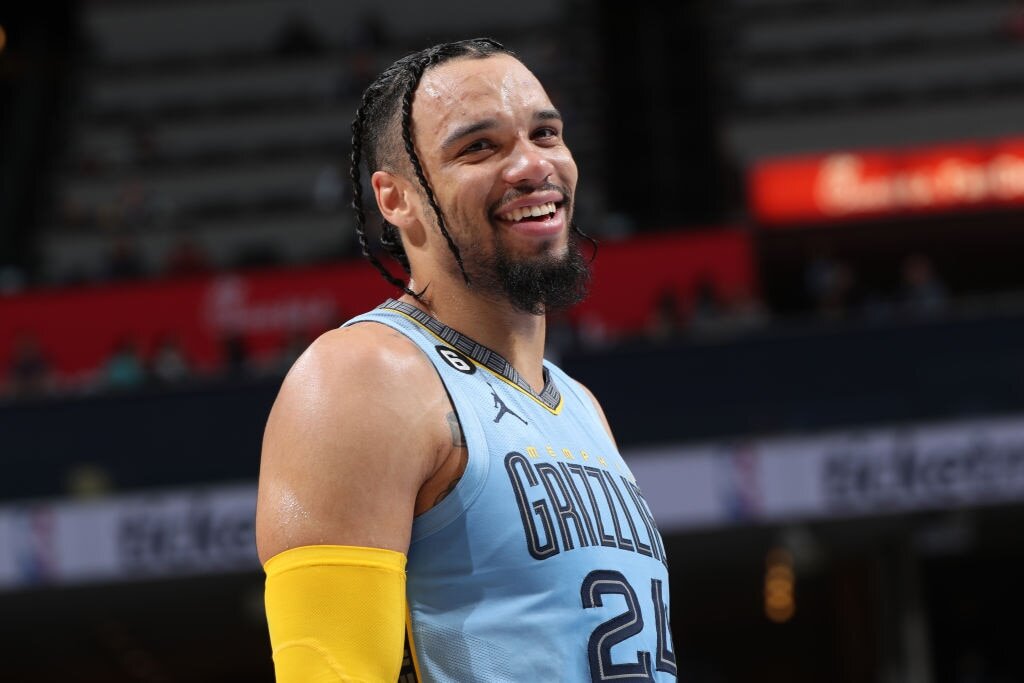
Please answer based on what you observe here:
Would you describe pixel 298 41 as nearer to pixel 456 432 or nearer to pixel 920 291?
pixel 920 291

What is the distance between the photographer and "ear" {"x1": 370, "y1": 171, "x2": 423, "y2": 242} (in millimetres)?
2217

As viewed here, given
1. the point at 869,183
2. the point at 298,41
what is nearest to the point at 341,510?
the point at 869,183

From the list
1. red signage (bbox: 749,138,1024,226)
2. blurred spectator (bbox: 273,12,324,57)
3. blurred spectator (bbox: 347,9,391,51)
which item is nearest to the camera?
red signage (bbox: 749,138,1024,226)

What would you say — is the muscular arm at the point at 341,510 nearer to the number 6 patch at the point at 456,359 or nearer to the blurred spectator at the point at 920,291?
the number 6 patch at the point at 456,359

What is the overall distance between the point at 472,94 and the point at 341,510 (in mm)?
680

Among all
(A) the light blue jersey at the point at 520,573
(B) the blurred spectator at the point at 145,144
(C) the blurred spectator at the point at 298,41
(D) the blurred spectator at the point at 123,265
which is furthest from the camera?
(C) the blurred spectator at the point at 298,41

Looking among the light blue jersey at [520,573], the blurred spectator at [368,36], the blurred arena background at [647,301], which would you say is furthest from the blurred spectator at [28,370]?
the light blue jersey at [520,573]

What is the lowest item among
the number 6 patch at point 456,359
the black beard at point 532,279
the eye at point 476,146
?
the number 6 patch at point 456,359

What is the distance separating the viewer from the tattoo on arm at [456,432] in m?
1.97

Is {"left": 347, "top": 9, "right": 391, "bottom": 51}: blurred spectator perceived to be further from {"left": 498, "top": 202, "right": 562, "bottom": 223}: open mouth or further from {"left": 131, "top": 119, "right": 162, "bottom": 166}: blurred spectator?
{"left": 498, "top": 202, "right": 562, "bottom": 223}: open mouth

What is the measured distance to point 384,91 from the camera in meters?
2.28

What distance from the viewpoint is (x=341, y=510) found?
1.85 m

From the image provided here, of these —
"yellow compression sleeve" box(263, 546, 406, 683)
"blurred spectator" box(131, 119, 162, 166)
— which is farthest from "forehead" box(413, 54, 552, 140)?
"blurred spectator" box(131, 119, 162, 166)

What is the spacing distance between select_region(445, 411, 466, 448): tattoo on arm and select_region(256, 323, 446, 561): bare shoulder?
0.02 metres
